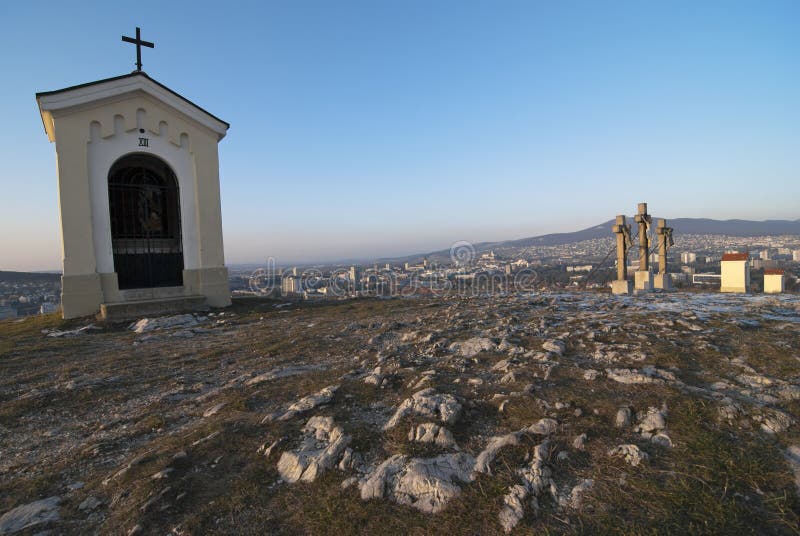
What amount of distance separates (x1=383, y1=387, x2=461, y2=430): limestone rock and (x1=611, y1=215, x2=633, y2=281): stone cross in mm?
13805

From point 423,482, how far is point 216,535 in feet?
5.27

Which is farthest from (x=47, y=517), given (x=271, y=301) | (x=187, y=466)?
(x=271, y=301)

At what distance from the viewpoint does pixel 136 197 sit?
46.9 feet

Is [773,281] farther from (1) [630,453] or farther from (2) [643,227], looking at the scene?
(1) [630,453]

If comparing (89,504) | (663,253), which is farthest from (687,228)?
(89,504)

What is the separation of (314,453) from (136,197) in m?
15.0

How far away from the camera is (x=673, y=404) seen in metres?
4.17

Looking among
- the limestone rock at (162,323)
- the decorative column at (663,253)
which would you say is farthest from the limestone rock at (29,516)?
the decorative column at (663,253)

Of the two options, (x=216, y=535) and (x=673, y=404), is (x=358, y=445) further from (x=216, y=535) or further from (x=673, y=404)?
(x=673, y=404)

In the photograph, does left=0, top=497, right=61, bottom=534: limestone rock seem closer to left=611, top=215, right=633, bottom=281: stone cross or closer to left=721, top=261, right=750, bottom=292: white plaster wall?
left=611, top=215, right=633, bottom=281: stone cross

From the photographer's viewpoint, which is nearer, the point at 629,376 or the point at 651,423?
the point at 651,423

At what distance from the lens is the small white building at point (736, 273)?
15.5 meters

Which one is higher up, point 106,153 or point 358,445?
point 106,153

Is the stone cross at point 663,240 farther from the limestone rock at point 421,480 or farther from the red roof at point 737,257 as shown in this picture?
the limestone rock at point 421,480
